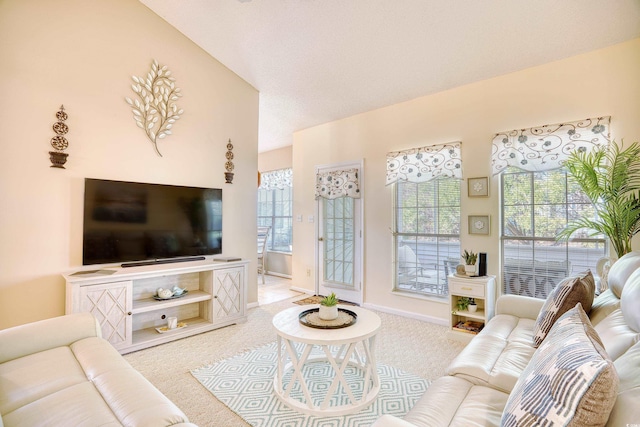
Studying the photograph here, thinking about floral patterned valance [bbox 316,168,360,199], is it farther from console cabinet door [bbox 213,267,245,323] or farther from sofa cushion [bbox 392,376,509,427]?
sofa cushion [bbox 392,376,509,427]

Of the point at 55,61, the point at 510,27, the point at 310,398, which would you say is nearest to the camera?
the point at 310,398

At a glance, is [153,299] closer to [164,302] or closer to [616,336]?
[164,302]

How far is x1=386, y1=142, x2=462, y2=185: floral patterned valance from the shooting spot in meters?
3.47

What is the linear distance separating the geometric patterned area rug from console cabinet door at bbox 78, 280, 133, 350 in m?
0.86

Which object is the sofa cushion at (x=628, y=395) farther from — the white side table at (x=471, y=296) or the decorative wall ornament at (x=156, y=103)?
the decorative wall ornament at (x=156, y=103)

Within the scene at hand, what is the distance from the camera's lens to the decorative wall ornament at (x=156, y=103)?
3.31 m

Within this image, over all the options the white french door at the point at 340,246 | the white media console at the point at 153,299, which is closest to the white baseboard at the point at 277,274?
the white french door at the point at 340,246

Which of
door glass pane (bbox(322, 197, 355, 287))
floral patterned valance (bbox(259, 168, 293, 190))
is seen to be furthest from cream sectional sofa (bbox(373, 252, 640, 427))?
floral patterned valance (bbox(259, 168, 293, 190))

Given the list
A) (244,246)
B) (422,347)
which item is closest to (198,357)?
(244,246)

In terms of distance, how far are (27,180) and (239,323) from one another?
8.01 ft

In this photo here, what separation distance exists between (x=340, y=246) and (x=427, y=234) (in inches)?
53.8

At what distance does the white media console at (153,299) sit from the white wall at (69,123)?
1.22 ft

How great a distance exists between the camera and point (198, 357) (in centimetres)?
274

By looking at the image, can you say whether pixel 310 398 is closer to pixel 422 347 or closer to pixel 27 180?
pixel 422 347
